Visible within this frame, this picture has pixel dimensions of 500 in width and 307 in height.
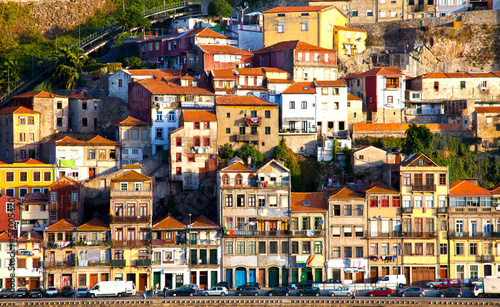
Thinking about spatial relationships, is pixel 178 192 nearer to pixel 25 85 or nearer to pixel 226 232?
pixel 226 232

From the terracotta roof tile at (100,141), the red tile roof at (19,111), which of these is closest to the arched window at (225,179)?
the terracotta roof tile at (100,141)

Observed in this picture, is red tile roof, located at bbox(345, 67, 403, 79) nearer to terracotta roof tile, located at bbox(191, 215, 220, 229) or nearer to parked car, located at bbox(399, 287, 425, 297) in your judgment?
terracotta roof tile, located at bbox(191, 215, 220, 229)

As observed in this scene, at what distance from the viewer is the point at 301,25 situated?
119 m

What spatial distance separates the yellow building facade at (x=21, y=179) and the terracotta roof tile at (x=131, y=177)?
11804mm

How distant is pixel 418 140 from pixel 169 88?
29.9 metres

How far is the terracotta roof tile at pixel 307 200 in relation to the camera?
88056 mm

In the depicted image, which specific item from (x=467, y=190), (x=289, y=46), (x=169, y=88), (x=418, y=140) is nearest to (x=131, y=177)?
(x=169, y=88)

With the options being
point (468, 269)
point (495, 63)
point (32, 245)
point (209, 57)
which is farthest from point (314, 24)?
point (32, 245)

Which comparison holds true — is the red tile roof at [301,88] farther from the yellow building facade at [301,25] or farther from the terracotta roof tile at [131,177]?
the terracotta roof tile at [131,177]

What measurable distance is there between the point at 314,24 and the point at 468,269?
45.2m

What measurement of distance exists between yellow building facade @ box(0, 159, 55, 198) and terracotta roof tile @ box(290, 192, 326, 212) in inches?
1080

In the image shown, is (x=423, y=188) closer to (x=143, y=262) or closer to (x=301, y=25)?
(x=143, y=262)

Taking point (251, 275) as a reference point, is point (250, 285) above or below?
below

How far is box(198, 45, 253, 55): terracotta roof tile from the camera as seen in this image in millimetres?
113438
